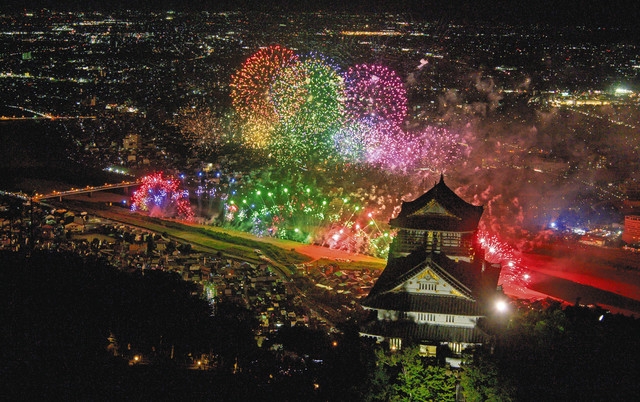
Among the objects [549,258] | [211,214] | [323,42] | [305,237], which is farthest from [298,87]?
[323,42]

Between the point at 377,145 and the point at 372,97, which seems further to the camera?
the point at 372,97

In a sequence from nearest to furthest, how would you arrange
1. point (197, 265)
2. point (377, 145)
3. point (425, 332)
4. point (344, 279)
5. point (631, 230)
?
point (425, 332)
point (344, 279)
point (197, 265)
point (631, 230)
point (377, 145)

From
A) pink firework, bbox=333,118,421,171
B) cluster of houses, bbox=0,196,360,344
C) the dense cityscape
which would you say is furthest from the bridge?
pink firework, bbox=333,118,421,171

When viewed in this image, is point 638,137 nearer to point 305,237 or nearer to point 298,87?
point 298,87

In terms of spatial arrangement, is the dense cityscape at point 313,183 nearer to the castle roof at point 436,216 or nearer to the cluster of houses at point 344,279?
the cluster of houses at point 344,279

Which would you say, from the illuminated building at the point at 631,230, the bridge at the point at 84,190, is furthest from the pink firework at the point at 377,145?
the bridge at the point at 84,190

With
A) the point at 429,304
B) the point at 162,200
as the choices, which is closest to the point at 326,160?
the point at 162,200

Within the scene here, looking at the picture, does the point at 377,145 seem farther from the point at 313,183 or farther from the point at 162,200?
the point at 162,200
